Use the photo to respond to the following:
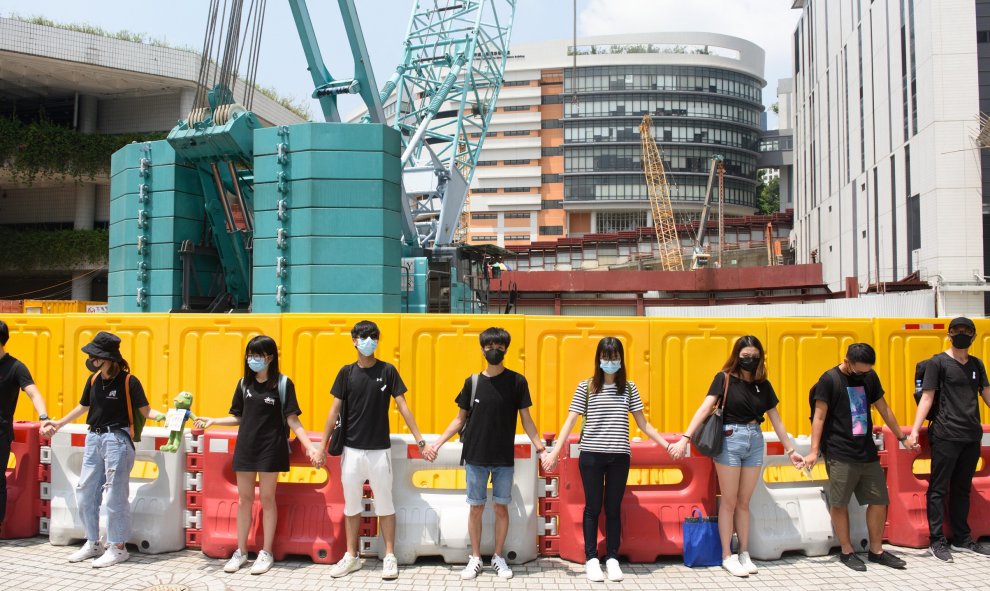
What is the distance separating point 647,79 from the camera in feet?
247

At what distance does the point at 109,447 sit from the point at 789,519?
16.9 feet

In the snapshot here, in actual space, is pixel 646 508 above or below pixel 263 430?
below

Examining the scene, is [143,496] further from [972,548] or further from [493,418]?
[972,548]

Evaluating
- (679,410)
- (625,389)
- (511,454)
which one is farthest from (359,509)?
(679,410)

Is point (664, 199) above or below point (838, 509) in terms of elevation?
above

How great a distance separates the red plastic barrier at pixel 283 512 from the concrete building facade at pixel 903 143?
24.5 metres

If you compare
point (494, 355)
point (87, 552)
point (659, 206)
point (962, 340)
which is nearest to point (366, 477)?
point (494, 355)

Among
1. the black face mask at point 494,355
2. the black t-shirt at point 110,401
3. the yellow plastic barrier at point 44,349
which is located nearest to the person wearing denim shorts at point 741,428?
the black face mask at point 494,355

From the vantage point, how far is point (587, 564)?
4.65 metres

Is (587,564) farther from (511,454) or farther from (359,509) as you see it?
A: (359,509)

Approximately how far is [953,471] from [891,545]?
0.76 m

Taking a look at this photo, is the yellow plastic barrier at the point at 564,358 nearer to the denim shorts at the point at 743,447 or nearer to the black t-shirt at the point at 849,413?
the denim shorts at the point at 743,447

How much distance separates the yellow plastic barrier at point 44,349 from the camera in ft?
20.6

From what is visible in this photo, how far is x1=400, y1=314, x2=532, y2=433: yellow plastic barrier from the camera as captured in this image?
5.93m
